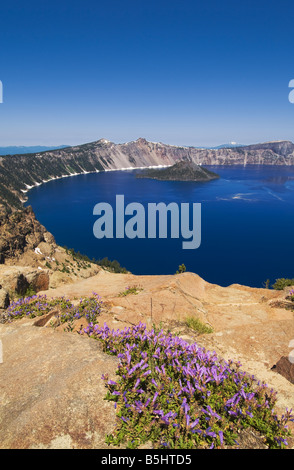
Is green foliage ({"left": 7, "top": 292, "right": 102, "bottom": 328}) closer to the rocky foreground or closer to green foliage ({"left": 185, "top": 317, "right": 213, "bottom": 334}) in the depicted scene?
the rocky foreground

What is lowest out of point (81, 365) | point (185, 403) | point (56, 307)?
point (56, 307)

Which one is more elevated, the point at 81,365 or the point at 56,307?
the point at 81,365

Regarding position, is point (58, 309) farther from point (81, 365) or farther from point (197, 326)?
point (197, 326)

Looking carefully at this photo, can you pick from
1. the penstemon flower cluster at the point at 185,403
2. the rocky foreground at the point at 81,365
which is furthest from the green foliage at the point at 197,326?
the penstemon flower cluster at the point at 185,403

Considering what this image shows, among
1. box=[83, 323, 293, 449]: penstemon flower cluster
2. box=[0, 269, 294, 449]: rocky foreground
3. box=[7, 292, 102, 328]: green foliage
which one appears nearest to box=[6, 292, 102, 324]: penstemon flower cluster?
box=[7, 292, 102, 328]: green foliage

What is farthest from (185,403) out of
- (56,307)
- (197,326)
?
(56,307)

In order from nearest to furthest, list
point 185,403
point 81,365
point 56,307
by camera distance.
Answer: point 185,403
point 81,365
point 56,307

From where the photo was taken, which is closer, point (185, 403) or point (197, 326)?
point (185, 403)
